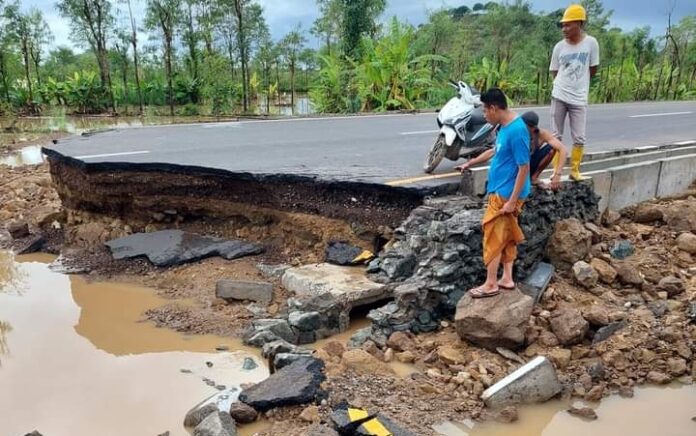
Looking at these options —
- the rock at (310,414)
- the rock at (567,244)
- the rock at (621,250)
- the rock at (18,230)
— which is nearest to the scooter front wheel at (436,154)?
the rock at (567,244)

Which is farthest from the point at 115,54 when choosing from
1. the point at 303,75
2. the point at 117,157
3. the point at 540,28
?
the point at 117,157

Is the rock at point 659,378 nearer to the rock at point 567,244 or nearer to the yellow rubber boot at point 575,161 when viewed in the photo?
the rock at point 567,244

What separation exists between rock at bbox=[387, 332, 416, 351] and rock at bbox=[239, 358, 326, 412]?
0.81 m

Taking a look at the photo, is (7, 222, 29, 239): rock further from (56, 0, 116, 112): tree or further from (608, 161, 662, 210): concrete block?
(56, 0, 116, 112): tree

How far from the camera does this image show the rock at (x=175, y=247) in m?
6.14

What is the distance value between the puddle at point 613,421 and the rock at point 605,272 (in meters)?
1.42

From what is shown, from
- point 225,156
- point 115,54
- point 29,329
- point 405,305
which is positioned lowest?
point 29,329

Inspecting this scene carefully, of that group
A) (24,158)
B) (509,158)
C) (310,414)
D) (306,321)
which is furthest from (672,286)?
(24,158)

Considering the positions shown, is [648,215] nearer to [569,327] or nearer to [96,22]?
[569,327]

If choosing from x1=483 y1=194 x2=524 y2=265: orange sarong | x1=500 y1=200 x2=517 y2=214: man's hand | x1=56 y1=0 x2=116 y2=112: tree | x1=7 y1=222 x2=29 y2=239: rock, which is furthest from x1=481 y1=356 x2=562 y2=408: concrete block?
x1=56 y1=0 x2=116 y2=112: tree

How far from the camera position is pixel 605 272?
5.14 m

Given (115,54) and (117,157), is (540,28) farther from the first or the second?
(117,157)

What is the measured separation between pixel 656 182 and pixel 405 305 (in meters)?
4.13

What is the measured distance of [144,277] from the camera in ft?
19.5
